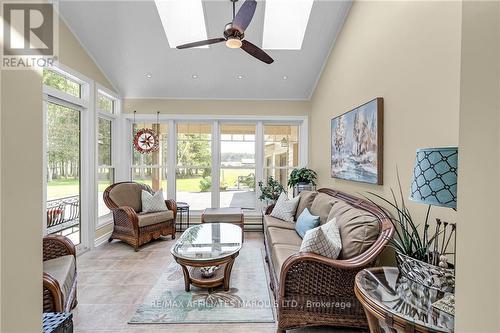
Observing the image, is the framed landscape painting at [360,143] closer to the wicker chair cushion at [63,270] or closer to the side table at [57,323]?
the side table at [57,323]

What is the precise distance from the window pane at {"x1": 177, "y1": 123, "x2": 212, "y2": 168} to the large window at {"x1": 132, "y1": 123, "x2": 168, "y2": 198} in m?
0.32

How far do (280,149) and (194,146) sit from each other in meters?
1.90

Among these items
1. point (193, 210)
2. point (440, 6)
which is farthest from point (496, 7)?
point (193, 210)

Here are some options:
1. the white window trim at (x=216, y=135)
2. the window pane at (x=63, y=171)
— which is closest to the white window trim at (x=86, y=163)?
the window pane at (x=63, y=171)

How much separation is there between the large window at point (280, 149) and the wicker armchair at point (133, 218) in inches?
87.1

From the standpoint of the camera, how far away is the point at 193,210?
5.46 metres

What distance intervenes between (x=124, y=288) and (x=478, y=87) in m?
3.33

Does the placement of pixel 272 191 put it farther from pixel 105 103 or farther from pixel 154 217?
pixel 105 103

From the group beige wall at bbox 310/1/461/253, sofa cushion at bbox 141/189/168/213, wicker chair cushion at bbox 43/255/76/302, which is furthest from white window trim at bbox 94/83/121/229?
beige wall at bbox 310/1/461/253

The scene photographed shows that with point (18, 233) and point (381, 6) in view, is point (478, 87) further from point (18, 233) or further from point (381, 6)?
point (381, 6)

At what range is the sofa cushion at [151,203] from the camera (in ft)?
14.5

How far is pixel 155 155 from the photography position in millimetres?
5410

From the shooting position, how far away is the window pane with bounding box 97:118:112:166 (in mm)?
4574

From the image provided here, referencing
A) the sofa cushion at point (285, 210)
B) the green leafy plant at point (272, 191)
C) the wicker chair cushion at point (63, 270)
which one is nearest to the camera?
the wicker chair cushion at point (63, 270)
